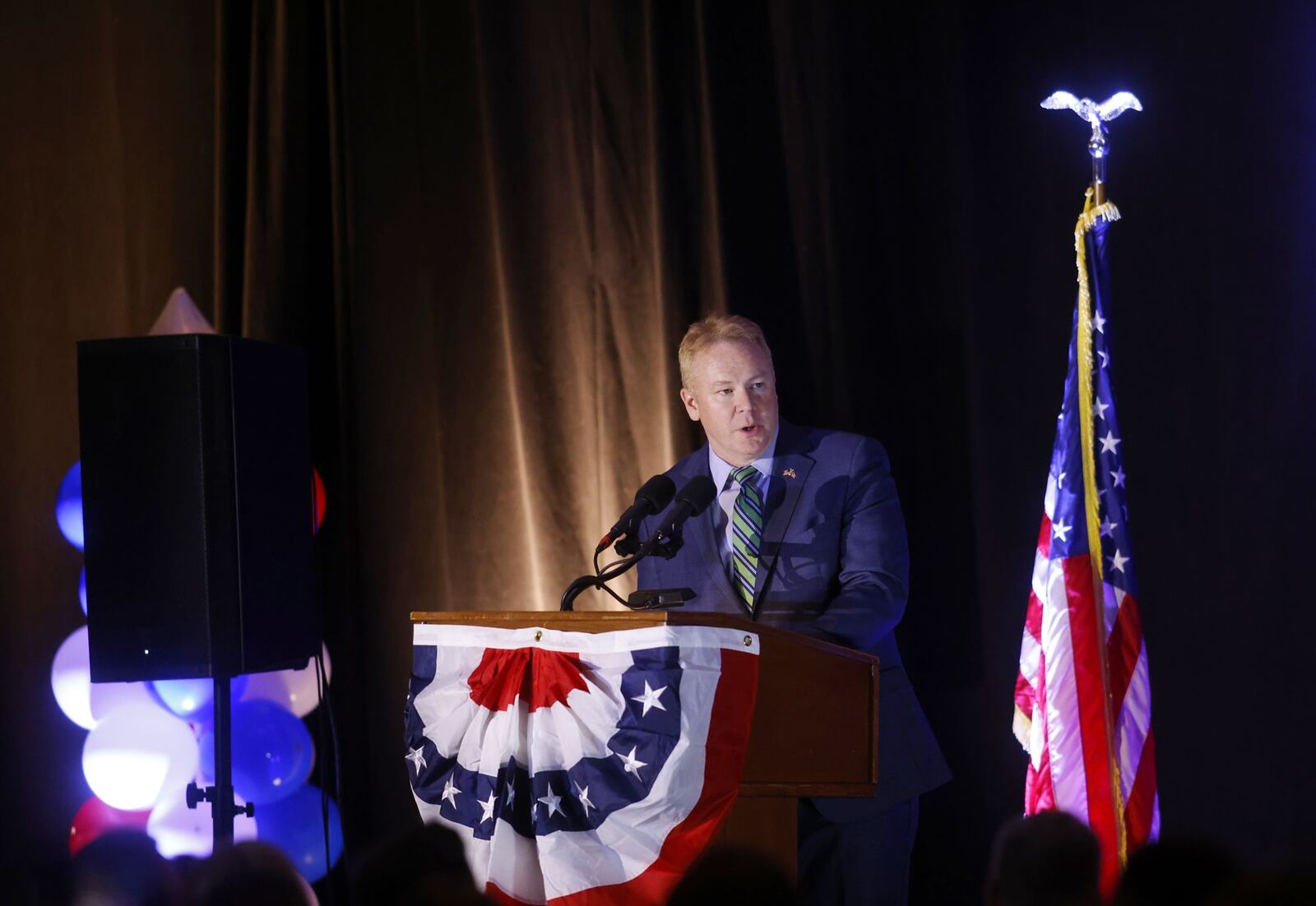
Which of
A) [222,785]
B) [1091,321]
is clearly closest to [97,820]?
[222,785]

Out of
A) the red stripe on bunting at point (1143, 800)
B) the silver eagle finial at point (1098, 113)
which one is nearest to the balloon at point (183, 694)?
the red stripe on bunting at point (1143, 800)

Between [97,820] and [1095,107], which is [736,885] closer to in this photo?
[1095,107]

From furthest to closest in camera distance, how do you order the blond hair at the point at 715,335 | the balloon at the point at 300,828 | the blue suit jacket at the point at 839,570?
the balloon at the point at 300,828, the blond hair at the point at 715,335, the blue suit jacket at the point at 839,570

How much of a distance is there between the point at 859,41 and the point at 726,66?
468 mm

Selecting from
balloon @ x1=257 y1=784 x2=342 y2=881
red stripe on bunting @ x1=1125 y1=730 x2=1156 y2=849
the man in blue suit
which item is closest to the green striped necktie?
the man in blue suit

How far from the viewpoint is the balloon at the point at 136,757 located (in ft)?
13.5

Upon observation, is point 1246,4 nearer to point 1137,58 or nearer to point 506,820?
point 1137,58

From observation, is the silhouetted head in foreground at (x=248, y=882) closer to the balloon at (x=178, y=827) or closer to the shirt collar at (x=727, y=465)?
the shirt collar at (x=727, y=465)

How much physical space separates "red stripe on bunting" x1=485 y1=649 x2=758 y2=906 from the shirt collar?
39.2 inches

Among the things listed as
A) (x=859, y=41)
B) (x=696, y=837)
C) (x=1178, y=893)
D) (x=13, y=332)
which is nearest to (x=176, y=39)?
(x=13, y=332)

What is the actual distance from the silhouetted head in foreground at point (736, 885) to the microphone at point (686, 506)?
55.2 inches

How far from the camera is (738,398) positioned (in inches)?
139

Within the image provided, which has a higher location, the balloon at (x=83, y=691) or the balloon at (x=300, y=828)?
the balloon at (x=83, y=691)

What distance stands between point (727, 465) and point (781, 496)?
0.79ft
